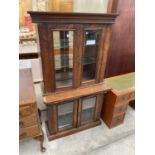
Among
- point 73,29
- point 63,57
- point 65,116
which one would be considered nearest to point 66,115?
point 65,116

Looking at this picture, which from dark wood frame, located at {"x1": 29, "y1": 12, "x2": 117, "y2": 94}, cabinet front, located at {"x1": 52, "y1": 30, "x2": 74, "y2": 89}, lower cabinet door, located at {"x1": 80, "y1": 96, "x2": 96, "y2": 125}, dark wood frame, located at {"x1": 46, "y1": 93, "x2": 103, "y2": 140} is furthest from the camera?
lower cabinet door, located at {"x1": 80, "y1": 96, "x2": 96, "y2": 125}

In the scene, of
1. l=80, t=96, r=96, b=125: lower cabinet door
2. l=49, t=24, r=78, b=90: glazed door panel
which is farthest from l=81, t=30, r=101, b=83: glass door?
l=80, t=96, r=96, b=125: lower cabinet door

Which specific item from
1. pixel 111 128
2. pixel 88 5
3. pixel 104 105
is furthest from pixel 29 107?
pixel 88 5

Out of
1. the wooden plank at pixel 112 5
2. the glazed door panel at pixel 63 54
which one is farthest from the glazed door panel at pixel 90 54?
the wooden plank at pixel 112 5

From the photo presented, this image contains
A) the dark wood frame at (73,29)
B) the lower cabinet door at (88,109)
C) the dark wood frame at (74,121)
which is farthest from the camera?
the lower cabinet door at (88,109)

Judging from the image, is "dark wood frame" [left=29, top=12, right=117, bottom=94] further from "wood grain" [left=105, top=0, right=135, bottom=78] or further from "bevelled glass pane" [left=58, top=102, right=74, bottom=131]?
"wood grain" [left=105, top=0, right=135, bottom=78]

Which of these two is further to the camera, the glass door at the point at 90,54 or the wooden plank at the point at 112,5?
the wooden plank at the point at 112,5

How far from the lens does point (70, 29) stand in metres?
1.30

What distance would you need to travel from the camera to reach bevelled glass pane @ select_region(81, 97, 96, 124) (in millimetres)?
1772

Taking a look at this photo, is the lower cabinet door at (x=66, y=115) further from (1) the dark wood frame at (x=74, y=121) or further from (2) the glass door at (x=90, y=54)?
Result: (2) the glass door at (x=90, y=54)

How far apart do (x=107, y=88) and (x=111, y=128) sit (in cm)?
65

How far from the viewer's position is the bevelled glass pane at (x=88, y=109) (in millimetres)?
1772

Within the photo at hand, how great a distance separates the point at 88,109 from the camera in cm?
188

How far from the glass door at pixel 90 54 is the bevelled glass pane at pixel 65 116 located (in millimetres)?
349
